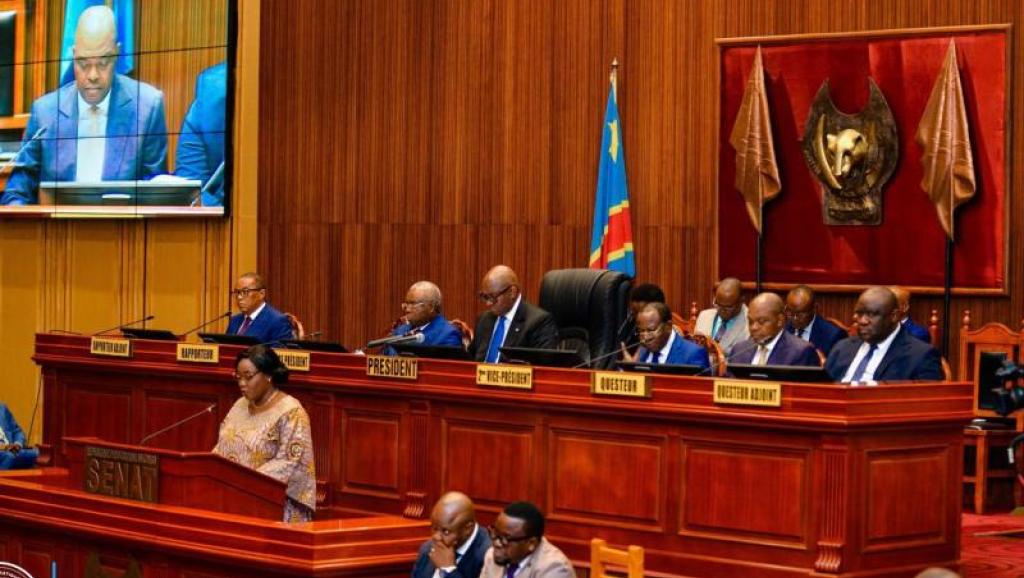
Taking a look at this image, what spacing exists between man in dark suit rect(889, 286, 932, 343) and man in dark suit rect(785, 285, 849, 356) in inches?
13.7

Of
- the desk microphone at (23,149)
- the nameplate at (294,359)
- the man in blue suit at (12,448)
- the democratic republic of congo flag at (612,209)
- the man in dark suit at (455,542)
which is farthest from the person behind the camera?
the desk microphone at (23,149)

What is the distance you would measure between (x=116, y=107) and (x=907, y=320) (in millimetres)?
6445

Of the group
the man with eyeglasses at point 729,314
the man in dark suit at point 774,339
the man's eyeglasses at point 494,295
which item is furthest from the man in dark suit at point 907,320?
the man's eyeglasses at point 494,295

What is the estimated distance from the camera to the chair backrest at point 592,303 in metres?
7.32

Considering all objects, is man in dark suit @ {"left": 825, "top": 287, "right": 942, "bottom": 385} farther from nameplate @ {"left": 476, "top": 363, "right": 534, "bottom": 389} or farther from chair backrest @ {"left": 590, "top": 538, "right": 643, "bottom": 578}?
chair backrest @ {"left": 590, "top": 538, "right": 643, "bottom": 578}

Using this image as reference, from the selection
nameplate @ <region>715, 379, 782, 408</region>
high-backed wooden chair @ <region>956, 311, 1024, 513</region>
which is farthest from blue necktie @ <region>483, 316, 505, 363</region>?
high-backed wooden chair @ <region>956, 311, 1024, 513</region>

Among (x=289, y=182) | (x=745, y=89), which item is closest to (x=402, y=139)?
(x=289, y=182)

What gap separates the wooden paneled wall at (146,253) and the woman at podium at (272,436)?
4.87 meters

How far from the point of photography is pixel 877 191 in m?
9.03

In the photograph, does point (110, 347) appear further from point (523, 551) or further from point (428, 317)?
point (523, 551)

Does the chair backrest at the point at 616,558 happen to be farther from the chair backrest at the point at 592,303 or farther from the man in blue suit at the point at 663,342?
the chair backrest at the point at 592,303

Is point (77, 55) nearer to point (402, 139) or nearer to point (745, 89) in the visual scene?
point (402, 139)

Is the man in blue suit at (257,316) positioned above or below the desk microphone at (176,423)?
above

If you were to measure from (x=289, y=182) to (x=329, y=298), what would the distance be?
911 mm
